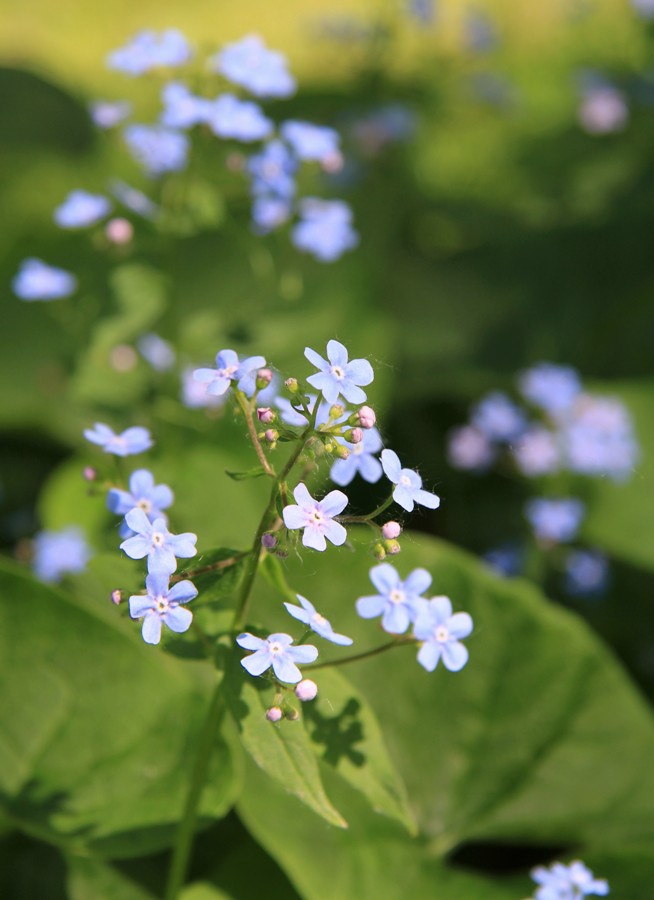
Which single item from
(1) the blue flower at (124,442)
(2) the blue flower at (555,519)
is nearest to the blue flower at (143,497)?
(1) the blue flower at (124,442)

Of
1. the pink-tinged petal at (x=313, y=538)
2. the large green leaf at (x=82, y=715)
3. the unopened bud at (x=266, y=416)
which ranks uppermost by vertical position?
the unopened bud at (x=266, y=416)

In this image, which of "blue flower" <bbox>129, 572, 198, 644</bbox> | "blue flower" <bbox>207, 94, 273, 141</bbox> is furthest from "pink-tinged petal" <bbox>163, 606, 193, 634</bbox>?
"blue flower" <bbox>207, 94, 273, 141</bbox>

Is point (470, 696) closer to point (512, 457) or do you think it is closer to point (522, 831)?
point (522, 831)

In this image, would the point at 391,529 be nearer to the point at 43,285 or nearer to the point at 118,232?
the point at 118,232

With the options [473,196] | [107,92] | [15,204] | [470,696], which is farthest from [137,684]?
[107,92]

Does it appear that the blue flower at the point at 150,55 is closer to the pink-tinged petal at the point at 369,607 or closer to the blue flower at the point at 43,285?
the blue flower at the point at 43,285

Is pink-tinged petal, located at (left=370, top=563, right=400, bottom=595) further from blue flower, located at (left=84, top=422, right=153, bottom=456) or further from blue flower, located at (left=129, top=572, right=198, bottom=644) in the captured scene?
blue flower, located at (left=84, top=422, right=153, bottom=456)
